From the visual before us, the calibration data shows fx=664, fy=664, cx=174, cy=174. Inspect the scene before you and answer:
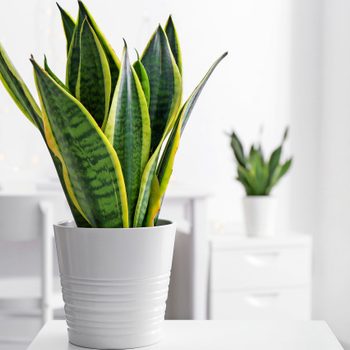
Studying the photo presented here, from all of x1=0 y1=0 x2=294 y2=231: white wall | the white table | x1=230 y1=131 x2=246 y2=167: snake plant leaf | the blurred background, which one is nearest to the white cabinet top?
the blurred background

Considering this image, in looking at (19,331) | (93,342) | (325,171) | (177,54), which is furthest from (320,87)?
(93,342)

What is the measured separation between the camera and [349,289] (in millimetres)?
2898

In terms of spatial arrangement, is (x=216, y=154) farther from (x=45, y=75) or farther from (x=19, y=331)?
(x=45, y=75)

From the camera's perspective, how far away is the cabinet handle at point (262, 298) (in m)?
2.32

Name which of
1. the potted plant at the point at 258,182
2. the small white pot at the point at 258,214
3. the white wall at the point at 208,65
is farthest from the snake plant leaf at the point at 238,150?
the white wall at the point at 208,65

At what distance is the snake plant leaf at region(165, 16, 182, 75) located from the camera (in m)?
0.86

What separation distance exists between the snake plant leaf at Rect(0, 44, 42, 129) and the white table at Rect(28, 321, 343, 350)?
10.1 inches

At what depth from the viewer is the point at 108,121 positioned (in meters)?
0.74

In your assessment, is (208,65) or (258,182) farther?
(208,65)

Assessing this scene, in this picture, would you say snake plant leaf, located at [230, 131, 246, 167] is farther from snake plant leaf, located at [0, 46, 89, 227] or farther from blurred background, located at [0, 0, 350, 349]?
snake plant leaf, located at [0, 46, 89, 227]

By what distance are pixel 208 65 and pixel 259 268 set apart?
1000 mm

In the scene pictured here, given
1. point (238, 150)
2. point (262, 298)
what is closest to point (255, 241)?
point (262, 298)

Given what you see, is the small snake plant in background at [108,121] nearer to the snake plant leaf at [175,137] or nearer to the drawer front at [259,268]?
the snake plant leaf at [175,137]

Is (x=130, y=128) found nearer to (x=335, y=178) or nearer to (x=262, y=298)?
(x=262, y=298)
